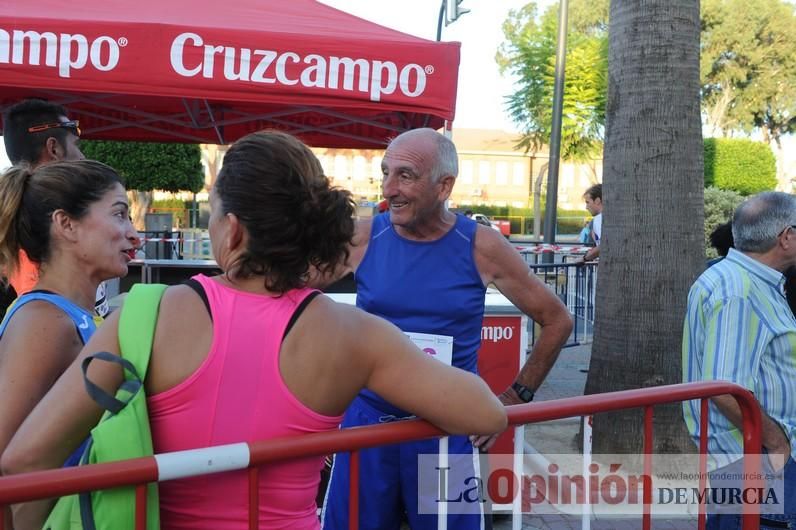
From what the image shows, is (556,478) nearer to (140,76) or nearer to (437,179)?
(437,179)

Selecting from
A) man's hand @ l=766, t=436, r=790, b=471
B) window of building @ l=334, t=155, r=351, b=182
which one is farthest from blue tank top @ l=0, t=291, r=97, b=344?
window of building @ l=334, t=155, r=351, b=182

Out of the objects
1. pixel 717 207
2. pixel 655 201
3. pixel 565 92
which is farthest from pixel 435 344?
pixel 565 92

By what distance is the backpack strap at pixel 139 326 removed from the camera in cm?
135

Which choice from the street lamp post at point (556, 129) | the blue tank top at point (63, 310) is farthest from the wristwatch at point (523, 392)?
the street lamp post at point (556, 129)

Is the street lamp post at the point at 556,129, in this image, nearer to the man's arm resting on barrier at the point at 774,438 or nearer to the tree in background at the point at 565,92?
the man's arm resting on barrier at the point at 774,438

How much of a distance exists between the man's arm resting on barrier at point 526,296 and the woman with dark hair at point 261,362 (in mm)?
1254

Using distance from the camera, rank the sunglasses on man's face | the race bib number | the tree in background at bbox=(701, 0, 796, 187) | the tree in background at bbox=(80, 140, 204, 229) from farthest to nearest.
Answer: the tree in background at bbox=(701, 0, 796, 187), the tree in background at bbox=(80, 140, 204, 229), the sunglasses on man's face, the race bib number

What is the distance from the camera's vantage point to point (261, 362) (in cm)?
141

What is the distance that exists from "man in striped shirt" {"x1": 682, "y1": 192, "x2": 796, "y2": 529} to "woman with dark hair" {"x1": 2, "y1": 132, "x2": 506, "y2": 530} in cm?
146

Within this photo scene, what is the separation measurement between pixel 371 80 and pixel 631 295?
2.11m

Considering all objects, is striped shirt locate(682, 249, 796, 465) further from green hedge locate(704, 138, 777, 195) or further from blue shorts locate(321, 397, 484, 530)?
green hedge locate(704, 138, 777, 195)

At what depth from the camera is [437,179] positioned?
9.21 feet

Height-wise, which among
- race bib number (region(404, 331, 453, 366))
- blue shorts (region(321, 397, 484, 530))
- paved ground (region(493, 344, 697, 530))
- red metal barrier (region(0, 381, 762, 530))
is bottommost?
paved ground (region(493, 344, 697, 530))

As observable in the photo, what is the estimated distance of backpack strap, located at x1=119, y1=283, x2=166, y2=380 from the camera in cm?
135
